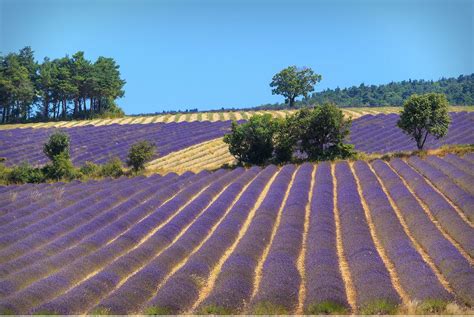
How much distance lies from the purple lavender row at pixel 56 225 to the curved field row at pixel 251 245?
73 mm

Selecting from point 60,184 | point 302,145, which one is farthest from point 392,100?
point 60,184

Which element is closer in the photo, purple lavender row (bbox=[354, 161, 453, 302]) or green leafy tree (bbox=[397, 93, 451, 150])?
purple lavender row (bbox=[354, 161, 453, 302])

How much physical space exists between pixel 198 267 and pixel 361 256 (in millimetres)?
4694

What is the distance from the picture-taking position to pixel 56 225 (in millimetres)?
22125

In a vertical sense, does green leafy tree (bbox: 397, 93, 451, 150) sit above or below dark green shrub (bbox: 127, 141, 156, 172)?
above

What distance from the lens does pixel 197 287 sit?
14.4 m

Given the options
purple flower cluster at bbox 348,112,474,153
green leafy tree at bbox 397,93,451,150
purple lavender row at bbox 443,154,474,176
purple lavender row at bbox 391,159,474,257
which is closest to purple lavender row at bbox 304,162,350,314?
purple lavender row at bbox 391,159,474,257

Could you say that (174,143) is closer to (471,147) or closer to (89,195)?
(89,195)

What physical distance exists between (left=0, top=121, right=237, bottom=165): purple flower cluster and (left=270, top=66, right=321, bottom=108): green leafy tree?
23.5m

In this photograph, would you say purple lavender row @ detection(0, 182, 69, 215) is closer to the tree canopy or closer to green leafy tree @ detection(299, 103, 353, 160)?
the tree canopy

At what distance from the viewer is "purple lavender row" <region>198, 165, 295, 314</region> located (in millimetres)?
12953

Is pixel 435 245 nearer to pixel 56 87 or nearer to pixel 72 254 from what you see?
pixel 72 254

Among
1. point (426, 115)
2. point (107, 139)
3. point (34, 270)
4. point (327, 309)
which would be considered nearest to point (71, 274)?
point (34, 270)

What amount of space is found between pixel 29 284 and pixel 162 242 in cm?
487
